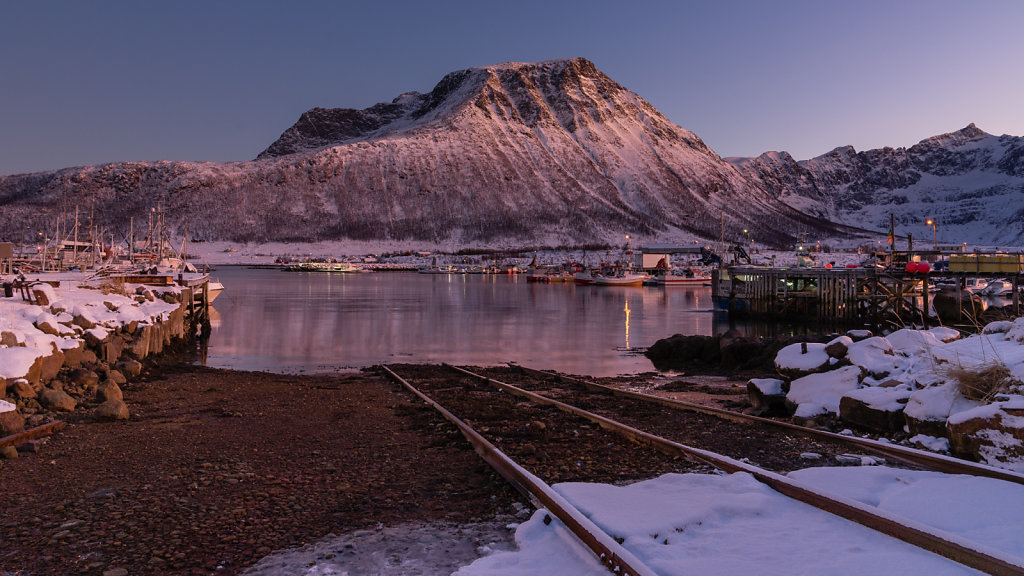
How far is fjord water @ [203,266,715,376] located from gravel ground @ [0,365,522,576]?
12.4m

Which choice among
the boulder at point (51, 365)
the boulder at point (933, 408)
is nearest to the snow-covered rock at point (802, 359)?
the boulder at point (933, 408)

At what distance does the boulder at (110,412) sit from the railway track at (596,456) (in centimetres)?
517

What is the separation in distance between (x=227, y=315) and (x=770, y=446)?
143 feet

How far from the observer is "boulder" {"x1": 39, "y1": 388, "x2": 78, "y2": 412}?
11.2m

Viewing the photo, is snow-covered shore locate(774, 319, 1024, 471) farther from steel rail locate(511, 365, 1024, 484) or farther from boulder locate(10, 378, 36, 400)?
boulder locate(10, 378, 36, 400)

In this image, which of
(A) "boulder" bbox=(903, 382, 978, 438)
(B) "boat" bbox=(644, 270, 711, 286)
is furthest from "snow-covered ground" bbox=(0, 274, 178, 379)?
(B) "boat" bbox=(644, 270, 711, 286)

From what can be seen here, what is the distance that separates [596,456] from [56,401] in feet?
30.2

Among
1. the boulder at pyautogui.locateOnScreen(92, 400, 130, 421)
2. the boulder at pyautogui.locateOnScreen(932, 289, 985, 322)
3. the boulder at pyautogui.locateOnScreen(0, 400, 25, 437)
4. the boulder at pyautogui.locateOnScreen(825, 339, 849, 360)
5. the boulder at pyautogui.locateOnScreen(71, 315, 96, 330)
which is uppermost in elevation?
the boulder at pyautogui.locateOnScreen(71, 315, 96, 330)

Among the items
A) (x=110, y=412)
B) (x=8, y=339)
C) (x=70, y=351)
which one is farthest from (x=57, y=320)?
(x=110, y=412)

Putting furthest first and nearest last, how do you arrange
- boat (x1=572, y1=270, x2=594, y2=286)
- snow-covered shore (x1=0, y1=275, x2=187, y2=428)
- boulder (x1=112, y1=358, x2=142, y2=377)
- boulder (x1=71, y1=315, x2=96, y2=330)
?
boat (x1=572, y1=270, x2=594, y2=286), boulder (x1=71, y1=315, x2=96, y2=330), boulder (x1=112, y1=358, x2=142, y2=377), snow-covered shore (x1=0, y1=275, x2=187, y2=428)

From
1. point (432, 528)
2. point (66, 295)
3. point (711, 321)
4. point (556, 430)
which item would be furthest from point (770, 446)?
point (711, 321)

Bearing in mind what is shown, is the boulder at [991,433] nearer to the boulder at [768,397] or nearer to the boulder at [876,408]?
the boulder at [876,408]

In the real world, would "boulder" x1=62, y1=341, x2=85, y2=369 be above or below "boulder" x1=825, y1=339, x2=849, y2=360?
below

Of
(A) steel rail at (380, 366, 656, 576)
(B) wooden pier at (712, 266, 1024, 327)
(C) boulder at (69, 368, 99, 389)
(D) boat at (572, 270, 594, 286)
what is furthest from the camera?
(D) boat at (572, 270, 594, 286)
